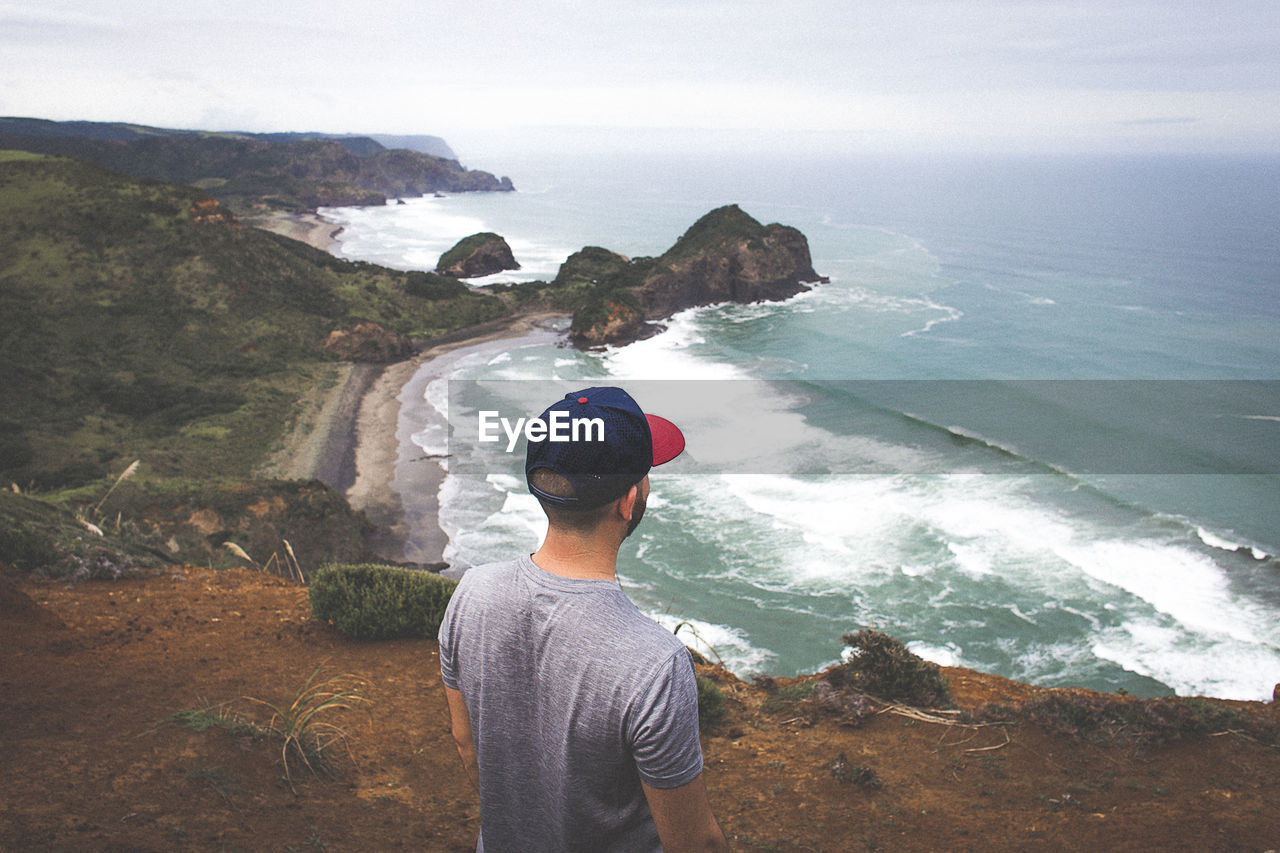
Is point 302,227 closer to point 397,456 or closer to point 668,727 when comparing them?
point 397,456

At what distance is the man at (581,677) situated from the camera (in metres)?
1.66

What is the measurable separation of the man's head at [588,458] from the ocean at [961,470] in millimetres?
5008

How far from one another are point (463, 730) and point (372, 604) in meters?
6.35

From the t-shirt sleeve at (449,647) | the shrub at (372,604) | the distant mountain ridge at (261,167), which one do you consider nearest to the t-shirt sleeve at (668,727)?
the t-shirt sleeve at (449,647)

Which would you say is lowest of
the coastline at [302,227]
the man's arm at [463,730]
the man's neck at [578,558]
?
the man's arm at [463,730]

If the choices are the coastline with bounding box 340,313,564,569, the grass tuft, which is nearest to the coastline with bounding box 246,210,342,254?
the coastline with bounding box 340,313,564,569

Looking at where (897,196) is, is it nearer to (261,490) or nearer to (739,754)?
(261,490)

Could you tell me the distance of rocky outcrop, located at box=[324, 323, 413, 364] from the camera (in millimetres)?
47656

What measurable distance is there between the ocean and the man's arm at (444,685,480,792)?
4.46 meters

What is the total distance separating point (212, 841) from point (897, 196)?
18410 cm

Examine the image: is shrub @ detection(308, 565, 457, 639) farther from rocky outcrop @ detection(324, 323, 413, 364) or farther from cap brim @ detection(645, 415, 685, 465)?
rocky outcrop @ detection(324, 323, 413, 364)

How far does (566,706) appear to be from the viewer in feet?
5.72

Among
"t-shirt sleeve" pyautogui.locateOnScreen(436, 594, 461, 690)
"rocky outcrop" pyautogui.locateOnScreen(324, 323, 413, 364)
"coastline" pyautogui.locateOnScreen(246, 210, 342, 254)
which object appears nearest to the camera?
"t-shirt sleeve" pyautogui.locateOnScreen(436, 594, 461, 690)

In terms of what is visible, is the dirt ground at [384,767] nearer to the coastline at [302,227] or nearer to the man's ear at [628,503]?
the man's ear at [628,503]
